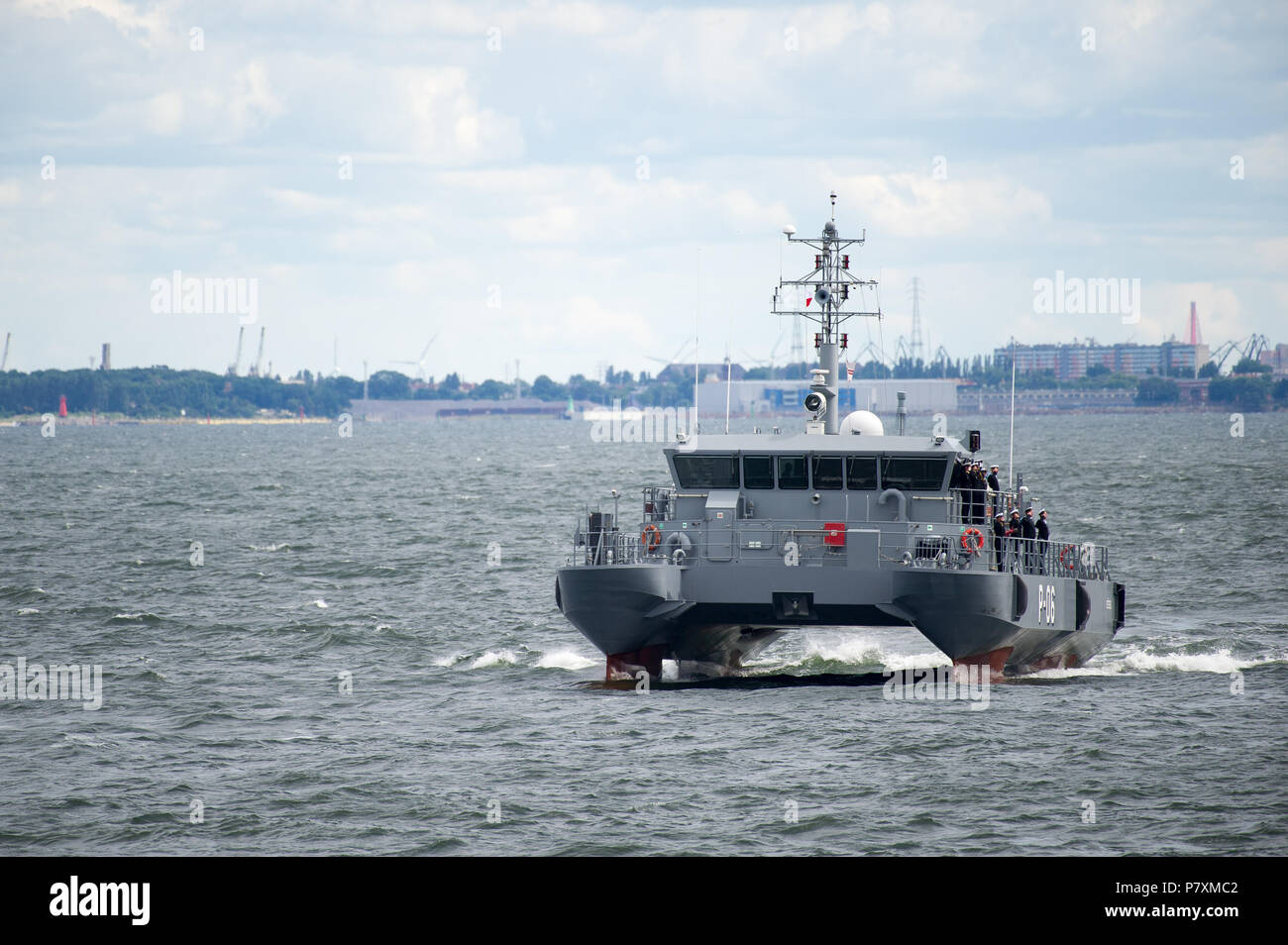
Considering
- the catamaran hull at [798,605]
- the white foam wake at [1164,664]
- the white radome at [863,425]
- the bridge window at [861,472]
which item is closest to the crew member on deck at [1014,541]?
the catamaran hull at [798,605]

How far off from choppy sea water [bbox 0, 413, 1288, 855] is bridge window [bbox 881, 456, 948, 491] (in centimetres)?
370

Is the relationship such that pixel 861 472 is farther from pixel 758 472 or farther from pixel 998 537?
pixel 998 537

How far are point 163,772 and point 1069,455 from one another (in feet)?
381

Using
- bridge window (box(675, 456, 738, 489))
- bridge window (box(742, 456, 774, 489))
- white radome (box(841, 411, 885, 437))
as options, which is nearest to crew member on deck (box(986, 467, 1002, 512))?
white radome (box(841, 411, 885, 437))

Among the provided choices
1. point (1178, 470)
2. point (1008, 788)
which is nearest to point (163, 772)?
point (1008, 788)

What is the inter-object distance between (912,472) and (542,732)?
789 cm

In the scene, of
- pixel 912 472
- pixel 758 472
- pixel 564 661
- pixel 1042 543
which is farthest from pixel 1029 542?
pixel 564 661

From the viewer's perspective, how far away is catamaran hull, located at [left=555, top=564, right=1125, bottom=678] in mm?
26203

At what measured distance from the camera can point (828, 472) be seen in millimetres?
28328

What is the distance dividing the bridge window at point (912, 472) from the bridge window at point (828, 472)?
76 cm
